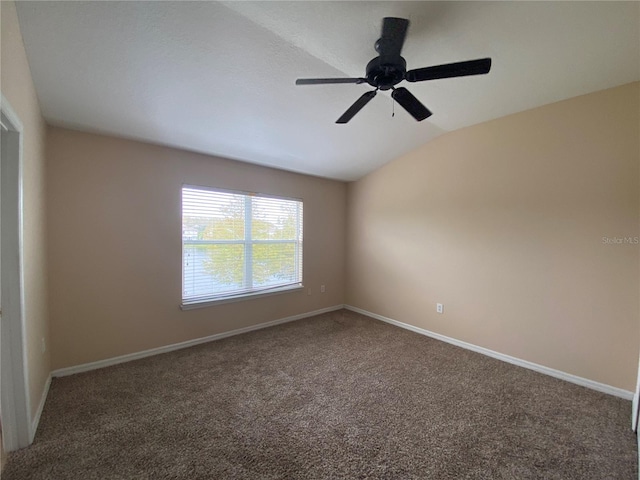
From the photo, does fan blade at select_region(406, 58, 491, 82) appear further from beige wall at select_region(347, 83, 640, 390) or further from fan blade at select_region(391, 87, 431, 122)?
beige wall at select_region(347, 83, 640, 390)

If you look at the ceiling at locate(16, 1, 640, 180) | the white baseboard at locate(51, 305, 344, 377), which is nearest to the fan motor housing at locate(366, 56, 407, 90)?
the ceiling at locate(16, 1, 640, 180)

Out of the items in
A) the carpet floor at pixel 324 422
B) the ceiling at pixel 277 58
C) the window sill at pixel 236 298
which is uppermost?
the ceiling at pixel 277 58

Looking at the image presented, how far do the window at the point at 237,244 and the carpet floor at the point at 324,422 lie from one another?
0.87 m

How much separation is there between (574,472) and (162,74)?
369cm

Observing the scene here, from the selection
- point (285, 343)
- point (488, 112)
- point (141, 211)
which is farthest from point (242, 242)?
point (488, 112)

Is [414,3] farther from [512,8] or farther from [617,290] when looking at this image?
[617,290]

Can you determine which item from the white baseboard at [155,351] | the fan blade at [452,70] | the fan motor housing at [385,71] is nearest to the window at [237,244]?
the white baseboard at [155,351]

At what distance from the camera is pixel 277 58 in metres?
1.96

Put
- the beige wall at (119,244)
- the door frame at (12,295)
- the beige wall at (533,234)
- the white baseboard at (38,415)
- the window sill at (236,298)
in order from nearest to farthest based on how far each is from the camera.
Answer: the door frame at (12,295) → the white baseboard at (38,415) → the beige wall at (533,234) → the beige wall at (119,244) → the window sill at (236,298)

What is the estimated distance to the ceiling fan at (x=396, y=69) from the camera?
140 centimetres

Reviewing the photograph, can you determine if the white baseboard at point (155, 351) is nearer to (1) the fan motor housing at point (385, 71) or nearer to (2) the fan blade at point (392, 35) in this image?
(1) the fan motor housing at point (385, 71)

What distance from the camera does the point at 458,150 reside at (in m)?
3.22

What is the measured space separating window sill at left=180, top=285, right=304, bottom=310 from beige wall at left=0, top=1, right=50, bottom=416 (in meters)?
1.19

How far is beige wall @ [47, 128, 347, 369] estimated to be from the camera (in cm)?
243
